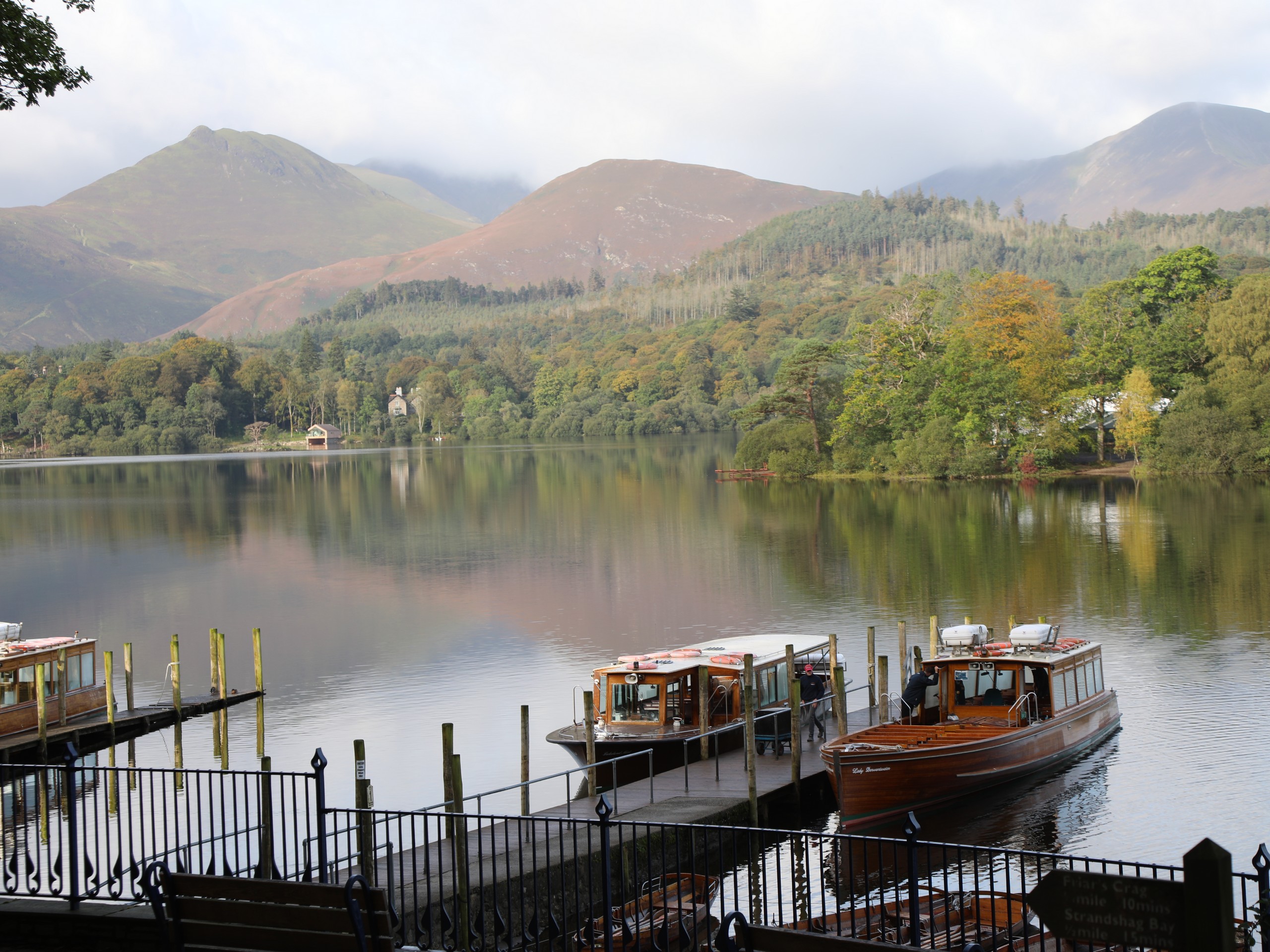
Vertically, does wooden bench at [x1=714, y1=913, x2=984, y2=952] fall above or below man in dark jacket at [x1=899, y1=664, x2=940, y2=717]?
above

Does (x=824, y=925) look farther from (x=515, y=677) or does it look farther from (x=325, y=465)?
(x=325, y=465)

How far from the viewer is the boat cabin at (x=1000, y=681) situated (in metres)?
23.8

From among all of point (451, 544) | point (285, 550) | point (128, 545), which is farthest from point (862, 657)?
point (128, 545)

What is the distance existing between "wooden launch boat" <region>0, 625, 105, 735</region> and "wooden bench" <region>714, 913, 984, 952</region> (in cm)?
2243

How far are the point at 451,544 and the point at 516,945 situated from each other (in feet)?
174

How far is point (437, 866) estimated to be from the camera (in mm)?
16016

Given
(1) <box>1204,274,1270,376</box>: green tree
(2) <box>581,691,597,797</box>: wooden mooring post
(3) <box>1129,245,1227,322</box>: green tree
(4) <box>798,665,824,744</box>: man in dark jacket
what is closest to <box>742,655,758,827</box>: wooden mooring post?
(2) <box>581,691,597,797</box>: wooden mooring post

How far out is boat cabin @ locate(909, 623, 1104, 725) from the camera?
78.1 feet

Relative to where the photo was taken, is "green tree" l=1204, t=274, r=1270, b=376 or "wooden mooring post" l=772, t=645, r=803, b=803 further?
"green tree" l=1204, t=274, r=1270, b=376

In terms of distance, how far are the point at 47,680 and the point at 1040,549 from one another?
42.7m

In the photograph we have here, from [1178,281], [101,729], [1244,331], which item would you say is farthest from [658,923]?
[1178,281]

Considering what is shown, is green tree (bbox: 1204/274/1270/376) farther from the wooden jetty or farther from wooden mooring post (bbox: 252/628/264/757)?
the wooden jetty

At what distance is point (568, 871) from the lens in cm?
1642

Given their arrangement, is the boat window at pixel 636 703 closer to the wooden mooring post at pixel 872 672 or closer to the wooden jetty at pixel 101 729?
the wooden mooring post at pixel 872 672
